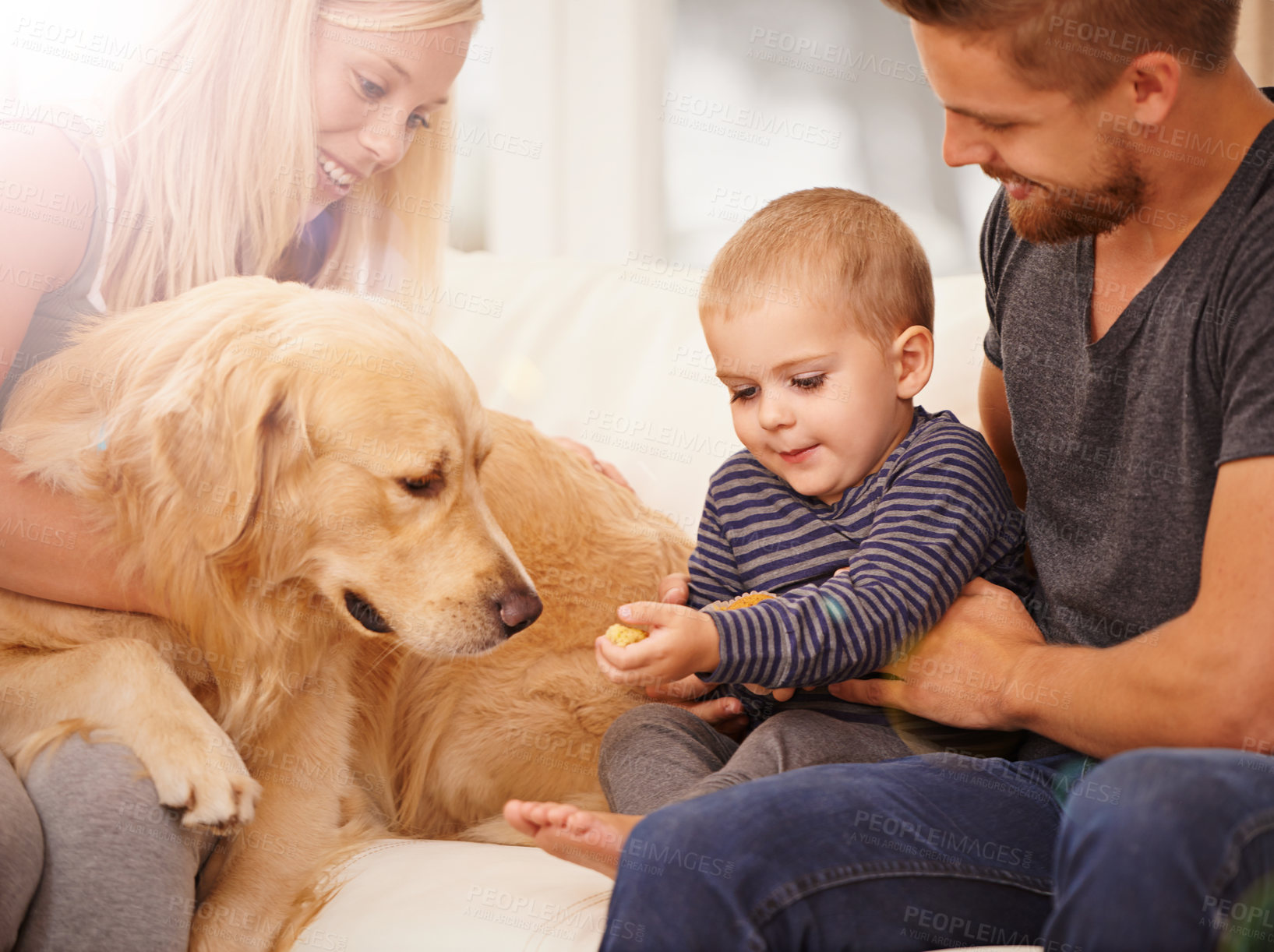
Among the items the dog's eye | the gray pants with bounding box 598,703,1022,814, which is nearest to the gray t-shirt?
the gray pants with bounding box 598,703,1022,814

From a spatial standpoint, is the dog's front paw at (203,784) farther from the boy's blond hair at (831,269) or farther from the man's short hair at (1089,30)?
the man's short hair at (1089,30)

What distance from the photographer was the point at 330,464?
3.79ft

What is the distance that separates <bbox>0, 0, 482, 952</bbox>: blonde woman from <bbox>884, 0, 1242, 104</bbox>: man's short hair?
74cm

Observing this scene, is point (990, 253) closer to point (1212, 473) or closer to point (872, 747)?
point (1212, 473)

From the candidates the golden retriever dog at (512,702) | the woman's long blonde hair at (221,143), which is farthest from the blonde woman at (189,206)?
the golden retriever dog at (512,702)

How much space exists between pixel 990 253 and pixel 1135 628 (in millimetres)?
547

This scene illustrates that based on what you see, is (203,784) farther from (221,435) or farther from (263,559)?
(221,435)

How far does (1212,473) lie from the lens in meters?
1.00

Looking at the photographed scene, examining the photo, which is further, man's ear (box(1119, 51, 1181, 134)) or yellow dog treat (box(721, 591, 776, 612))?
yellow dog treat (box(721, 591, 776, 612))

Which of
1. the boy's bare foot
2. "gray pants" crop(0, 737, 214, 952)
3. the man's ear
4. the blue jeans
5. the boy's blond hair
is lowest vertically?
"gray pants" crop(0, 737, 214, 952)

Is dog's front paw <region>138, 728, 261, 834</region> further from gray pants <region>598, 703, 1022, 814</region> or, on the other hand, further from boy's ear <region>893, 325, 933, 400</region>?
→ boy's ear <region>893, 325, 933, 400</region>

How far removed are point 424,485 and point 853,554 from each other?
1.71 ft

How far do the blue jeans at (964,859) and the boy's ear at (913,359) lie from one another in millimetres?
452

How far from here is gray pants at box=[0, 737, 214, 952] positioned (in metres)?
0.96
